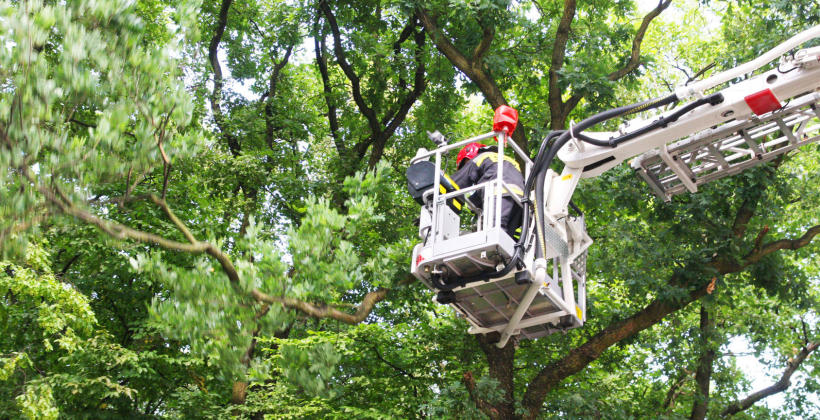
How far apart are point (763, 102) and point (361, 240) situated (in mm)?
8641

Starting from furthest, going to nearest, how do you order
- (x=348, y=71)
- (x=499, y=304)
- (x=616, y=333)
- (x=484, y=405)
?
1. (x=348, y=71)
2. (x=616, y=333)
3. (x=484, y=405)
4. (x=499, y=304)

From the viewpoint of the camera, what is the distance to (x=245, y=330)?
20.1 ft

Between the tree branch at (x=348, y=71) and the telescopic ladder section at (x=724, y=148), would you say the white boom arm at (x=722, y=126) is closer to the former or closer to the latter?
the telescopic ladder section at (x=724, y=148)

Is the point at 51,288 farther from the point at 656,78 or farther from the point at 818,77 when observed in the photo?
the point at 656,78

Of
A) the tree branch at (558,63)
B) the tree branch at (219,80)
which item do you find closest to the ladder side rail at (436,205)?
the tree branch at (558,63)

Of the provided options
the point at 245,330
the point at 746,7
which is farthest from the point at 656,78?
the point at 245,330

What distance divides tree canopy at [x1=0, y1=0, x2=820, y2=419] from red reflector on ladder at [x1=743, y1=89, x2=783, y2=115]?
1.47m

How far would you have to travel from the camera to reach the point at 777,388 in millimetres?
15312

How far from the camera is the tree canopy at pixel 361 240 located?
6047 mm

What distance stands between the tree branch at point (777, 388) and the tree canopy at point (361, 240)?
0.04 metres

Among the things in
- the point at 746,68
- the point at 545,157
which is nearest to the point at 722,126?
the point at 746,68

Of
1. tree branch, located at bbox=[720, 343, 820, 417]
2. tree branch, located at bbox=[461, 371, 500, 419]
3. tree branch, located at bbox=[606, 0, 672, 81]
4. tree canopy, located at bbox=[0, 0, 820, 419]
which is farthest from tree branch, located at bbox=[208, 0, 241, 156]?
tree branch, located at bbox=[720, 343, 820, 417]

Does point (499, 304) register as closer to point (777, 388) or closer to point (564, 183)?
point (564, 183)

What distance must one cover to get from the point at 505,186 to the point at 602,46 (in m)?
7.03
